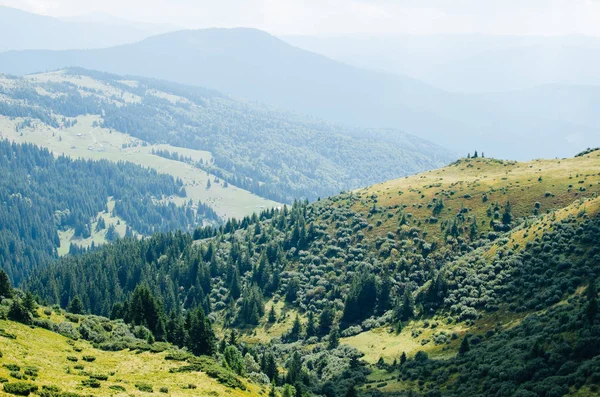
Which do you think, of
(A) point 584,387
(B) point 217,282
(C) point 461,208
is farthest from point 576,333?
(B) point 217,282

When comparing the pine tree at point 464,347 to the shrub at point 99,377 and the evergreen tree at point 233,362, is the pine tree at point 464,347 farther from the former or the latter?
the shrub at point 99,377

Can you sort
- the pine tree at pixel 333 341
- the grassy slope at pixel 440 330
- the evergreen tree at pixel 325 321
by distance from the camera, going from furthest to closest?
1. the evergreen tree at pixel 325 321
2. the pine tree at pixel 333 341
3. the grassy slope at pixel 440 330

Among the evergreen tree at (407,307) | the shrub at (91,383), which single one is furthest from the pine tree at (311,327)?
the shrub at (91,383)

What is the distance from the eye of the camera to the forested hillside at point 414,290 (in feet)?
271

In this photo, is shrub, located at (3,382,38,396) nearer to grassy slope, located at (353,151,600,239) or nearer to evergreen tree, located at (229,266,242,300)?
evergreen tree, located at (229,266,242,300)

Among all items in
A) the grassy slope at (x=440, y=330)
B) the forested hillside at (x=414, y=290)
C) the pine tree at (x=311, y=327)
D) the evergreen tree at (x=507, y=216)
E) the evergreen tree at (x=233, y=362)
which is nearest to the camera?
the evergreen tree at (x=233, y=362)

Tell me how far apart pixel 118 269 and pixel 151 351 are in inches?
5504

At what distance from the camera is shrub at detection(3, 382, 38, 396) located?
40.6 meters

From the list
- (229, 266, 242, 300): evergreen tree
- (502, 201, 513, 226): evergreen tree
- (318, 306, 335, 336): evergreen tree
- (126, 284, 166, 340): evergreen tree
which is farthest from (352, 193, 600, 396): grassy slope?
(229, 266, 242, 300): evergreen tree

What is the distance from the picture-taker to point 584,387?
59281 mm

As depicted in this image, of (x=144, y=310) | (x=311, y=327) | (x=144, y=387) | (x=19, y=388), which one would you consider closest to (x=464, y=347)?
(x=144, y=310)

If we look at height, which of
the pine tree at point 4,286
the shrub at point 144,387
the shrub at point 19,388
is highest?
the shrub at point 19,388

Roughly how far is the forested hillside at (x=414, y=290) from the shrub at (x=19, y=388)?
43901mm

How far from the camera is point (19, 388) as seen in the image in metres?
40.9
